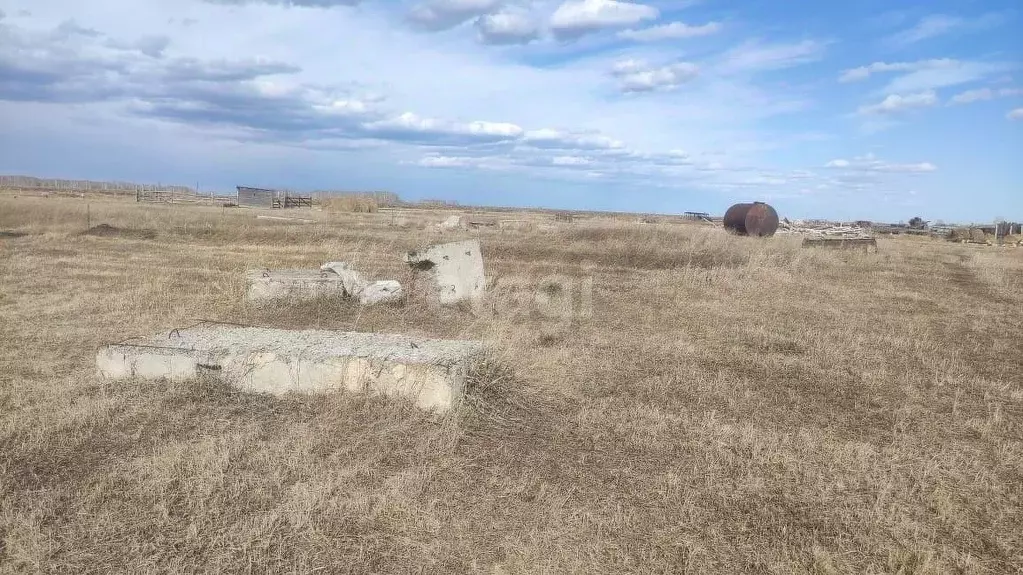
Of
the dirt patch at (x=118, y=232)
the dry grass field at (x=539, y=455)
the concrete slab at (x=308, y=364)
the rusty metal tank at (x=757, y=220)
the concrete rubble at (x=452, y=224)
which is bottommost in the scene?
the dry grass field at (x=539, y=455)

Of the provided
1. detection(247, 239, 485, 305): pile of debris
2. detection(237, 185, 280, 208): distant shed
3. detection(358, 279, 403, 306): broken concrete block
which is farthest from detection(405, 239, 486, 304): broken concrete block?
detection(237, 185, 280, 208): distant shed

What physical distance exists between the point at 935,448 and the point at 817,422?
2.55 ft

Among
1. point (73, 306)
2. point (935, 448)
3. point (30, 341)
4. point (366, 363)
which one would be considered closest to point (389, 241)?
point (73, 306)

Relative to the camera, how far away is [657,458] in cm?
420

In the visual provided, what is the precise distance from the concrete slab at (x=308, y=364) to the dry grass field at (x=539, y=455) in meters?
0.14

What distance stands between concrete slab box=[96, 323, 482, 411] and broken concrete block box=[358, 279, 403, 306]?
319 cm

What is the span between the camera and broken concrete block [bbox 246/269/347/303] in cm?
839

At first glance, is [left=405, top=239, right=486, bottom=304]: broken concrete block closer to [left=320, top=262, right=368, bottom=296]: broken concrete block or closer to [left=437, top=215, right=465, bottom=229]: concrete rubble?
[left=320, top=262, right=368, bottom=296]: broken concrete block

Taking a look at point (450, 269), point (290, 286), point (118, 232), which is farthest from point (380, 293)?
point (118, 232)

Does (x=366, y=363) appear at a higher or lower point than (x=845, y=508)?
higher

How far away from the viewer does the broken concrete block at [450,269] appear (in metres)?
8.91

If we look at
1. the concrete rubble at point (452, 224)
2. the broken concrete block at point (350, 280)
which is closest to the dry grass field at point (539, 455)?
the broken concrete block at point (350, 280)

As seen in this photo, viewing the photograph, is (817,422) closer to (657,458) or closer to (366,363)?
(657,458)

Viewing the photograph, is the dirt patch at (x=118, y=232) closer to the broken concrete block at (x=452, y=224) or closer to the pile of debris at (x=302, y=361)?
the broken concrete block at (x=452, y=224)
